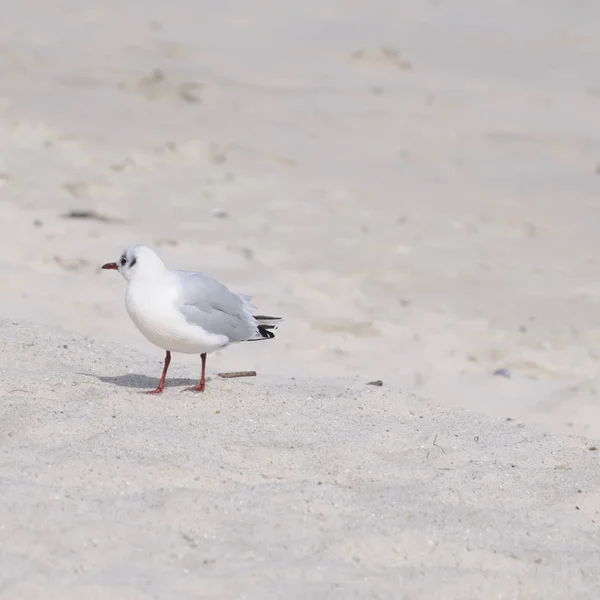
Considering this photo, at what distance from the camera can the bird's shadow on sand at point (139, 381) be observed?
4973 millimetres

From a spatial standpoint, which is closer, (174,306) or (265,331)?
(174,306)

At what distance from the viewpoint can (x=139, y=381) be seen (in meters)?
5.09

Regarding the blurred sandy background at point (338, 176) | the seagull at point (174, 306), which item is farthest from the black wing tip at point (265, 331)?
the blurred sandy background at point (338, 176)

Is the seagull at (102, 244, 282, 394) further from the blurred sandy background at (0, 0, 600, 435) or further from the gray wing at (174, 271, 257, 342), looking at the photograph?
the blurred sandy background at (0, 0, 600, 435)

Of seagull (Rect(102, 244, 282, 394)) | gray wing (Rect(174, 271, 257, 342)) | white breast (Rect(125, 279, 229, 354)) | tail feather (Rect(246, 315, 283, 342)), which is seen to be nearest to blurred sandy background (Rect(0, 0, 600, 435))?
tail feather (Rect(246, 315, 283, 342))

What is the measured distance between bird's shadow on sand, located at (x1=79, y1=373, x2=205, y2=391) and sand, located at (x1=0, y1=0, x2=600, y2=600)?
22 millimetres

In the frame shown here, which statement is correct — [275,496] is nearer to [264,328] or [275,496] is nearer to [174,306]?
[174,306]

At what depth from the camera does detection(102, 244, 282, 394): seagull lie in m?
4.58

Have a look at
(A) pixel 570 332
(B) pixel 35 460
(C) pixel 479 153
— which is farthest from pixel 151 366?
(C) pixel 479 153

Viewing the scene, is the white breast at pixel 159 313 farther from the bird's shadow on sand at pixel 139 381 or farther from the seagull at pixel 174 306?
the bird's shadow on sand at pixel 139 381

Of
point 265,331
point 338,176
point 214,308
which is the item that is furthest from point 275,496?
point 338,176

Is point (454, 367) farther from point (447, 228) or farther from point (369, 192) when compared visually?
point (369, 192)

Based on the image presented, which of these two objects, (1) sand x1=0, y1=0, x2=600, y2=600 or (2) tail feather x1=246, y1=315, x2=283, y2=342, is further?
(2) tail feather x1=246, y1=315, x2=283, y2=342

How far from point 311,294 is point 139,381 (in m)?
2.36
